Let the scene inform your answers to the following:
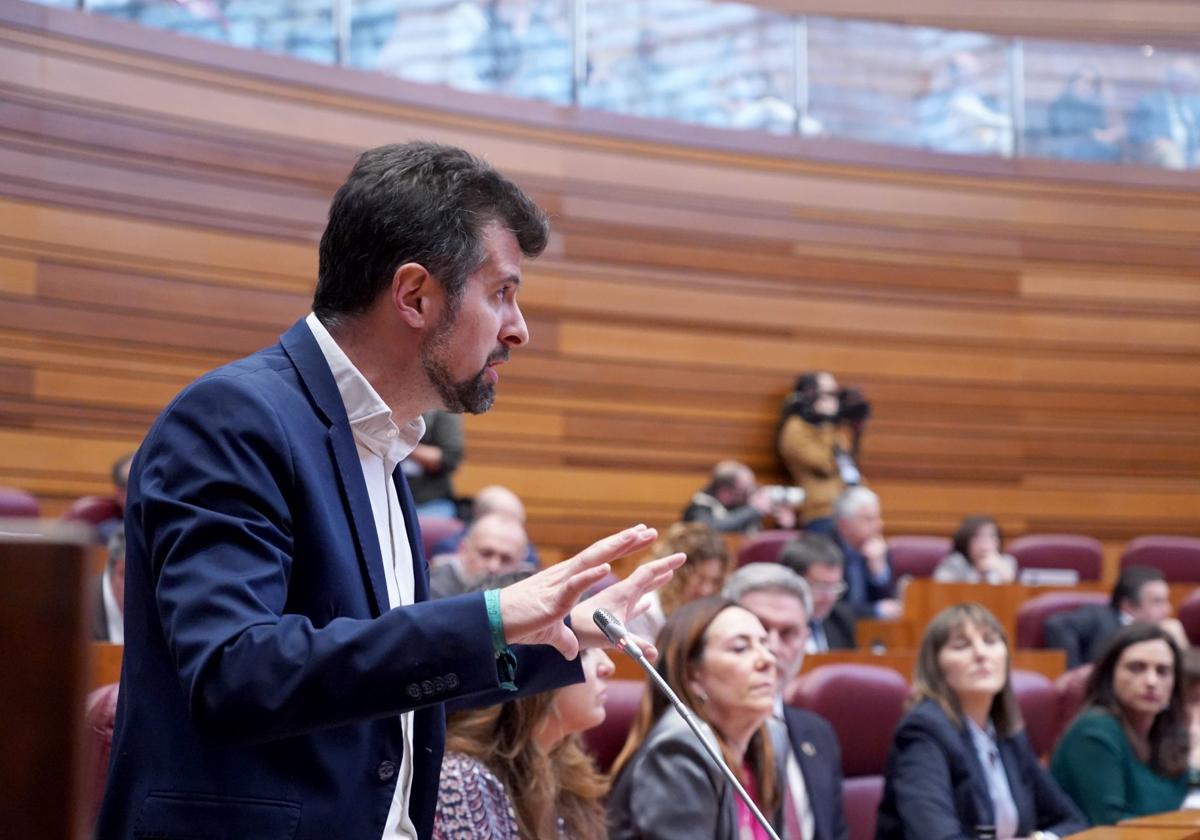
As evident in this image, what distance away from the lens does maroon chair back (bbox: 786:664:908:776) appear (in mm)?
3016

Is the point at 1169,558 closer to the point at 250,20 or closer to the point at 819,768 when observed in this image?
the point at 819,768

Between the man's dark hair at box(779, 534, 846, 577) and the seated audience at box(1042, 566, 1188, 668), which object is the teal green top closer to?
the man's dark hair at box(779, 534, 846, 577)

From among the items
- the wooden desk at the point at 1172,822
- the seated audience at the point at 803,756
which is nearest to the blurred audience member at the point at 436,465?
the seated audience at the point at 803,756

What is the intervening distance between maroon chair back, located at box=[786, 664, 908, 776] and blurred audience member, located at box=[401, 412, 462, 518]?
1887 millimetres

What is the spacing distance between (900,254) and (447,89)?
7.70ft

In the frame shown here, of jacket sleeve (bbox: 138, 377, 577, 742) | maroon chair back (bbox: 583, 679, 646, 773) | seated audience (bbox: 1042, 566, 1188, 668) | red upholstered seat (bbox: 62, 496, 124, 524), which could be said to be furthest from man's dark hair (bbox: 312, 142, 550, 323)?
seated audience (bbox: 1042, 566, 1188, 668)

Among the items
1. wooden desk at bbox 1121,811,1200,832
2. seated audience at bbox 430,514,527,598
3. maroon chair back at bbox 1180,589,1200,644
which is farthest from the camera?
maroon chair back at bbox 1180,589,1200,644

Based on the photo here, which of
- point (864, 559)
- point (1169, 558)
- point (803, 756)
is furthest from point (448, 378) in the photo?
point (1169, 558)

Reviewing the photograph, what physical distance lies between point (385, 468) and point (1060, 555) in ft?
16.4

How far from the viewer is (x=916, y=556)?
564 centimetres

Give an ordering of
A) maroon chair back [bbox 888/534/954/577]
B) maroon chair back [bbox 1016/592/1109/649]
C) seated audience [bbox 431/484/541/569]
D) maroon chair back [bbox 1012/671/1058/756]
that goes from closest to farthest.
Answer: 1. maroon chair back [bbox 1012/671/1058/756]
2. seated audience [bbox 431/484/541/569]
3. maroon chair back [bbox 1016/592/1109/649]
4. maroon chair back [bbox 888/534/954/577]

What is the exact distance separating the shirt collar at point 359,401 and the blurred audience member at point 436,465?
11.4 feet

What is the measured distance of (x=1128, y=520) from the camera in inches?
275

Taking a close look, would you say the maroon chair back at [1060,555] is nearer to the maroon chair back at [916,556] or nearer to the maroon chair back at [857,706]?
the maroon chair back at [916,556]
